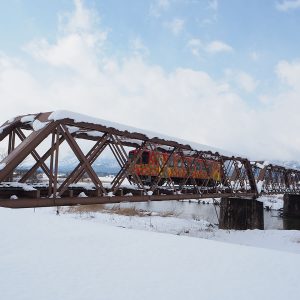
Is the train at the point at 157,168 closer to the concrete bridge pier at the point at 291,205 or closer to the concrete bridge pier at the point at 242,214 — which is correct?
the concrete bridge pier at the point at 242,214

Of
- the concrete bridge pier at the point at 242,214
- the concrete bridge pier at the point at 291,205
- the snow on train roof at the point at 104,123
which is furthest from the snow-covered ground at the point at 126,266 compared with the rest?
the concrete bridge pier at the point at 291,205

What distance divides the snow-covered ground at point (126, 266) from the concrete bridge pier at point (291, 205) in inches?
1806

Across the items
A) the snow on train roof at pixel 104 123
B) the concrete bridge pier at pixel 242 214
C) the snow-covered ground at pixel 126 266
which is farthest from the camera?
the concrete bridge pier at pixel 242 214

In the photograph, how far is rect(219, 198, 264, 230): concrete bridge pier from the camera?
27.9 meters

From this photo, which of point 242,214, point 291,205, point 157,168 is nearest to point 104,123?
point 157,168

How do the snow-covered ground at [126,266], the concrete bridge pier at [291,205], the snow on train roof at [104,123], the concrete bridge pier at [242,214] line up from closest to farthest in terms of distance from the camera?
the snow-covered ground at [126,266], the snow on train roof at [104,123], the concrete bridge pier at [242,214], the concrete bridge pier at [291,205]

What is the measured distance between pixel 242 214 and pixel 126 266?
2593cm

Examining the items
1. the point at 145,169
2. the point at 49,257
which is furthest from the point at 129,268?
the point at 145,169

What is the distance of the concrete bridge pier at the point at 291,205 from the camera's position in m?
46.4

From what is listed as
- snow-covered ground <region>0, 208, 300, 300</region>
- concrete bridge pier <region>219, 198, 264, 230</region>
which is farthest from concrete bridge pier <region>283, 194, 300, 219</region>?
snow-covered ground <region>0, 208, 300, 300</region>

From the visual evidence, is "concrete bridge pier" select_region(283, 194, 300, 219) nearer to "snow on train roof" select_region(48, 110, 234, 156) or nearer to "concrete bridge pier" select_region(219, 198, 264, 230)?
"concrete bridge pier" select_region(219, 198, 264, 230)

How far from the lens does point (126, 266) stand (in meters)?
4.54

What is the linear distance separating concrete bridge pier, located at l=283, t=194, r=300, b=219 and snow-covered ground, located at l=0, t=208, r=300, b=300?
151ft

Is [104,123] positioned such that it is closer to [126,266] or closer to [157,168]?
[126,266]
